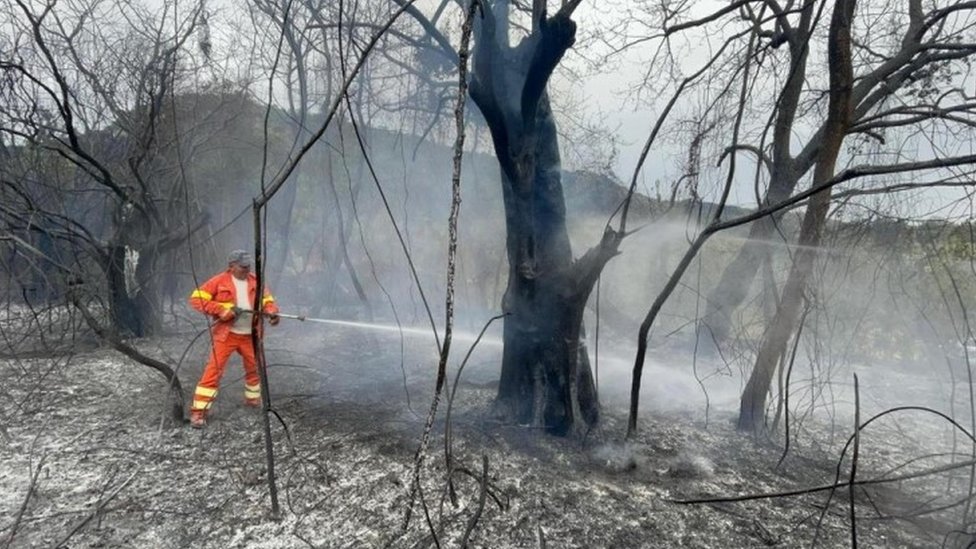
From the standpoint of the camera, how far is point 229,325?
5605 mm

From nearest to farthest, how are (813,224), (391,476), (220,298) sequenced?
(391,476) < (813,224) < (220,298)

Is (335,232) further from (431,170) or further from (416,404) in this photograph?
(416,404)

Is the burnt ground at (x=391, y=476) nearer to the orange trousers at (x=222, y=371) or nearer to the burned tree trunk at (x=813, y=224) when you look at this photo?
the orange trousers at (x=222, y=371)

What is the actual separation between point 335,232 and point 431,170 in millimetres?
3501

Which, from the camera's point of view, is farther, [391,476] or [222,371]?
[222,371]

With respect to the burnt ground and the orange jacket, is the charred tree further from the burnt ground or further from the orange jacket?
the orange jacket

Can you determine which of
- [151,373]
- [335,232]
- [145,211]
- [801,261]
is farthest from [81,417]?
[335,232]


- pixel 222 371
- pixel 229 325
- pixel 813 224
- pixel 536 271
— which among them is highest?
pixel 813 224

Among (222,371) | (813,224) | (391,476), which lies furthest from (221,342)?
(813,224)

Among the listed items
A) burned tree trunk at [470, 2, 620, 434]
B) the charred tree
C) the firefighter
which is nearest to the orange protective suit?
the firefighter

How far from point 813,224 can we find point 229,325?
20.1 feet

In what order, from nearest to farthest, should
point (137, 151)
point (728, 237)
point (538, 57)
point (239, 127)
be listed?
point (538, 57) < point (137, 151) < point (728, 237) < point (239, 127)

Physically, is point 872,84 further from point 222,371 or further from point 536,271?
point 222,371

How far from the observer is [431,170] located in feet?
50.0
